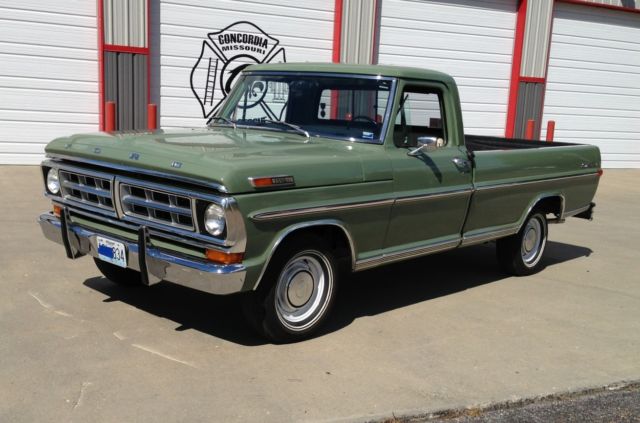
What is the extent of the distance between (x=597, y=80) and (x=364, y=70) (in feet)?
42.2

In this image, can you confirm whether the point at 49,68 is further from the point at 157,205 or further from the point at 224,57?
the point at 157,205

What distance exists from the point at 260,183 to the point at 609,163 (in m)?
15.2

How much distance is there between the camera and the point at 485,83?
1529 cm

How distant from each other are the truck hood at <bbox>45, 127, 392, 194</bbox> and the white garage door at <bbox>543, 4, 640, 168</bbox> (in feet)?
39.9

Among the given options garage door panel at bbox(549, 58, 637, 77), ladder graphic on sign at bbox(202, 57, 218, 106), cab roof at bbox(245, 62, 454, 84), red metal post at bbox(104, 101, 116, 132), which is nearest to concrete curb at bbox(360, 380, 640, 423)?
cab roof at bbox(245, 62, 454, 84)

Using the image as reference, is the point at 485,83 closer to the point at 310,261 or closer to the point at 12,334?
the point at 310,261

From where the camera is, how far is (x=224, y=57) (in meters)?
12.5

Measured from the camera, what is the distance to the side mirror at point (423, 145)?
5.25 m

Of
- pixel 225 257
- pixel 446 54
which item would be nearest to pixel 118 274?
pixel 225 257

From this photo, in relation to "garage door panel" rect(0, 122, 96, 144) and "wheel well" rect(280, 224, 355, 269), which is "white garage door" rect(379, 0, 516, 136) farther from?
"wheel well" rect(280, 224, 355, 269)

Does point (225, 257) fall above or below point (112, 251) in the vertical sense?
above

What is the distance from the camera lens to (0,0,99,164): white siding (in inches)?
428

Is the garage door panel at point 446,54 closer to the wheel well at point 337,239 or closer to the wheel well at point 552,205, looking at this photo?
the wheel well at point 552,205

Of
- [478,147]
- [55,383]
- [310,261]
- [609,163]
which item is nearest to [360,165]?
[310,261]
